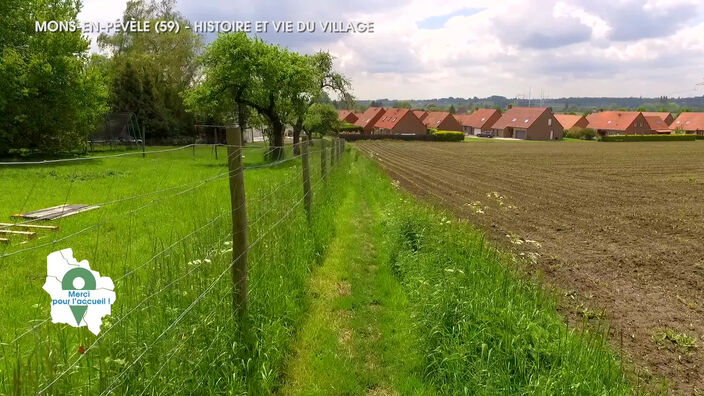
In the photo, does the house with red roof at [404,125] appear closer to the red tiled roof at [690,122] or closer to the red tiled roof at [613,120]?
the red tiled roof at [613,120]

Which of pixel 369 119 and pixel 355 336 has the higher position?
pixel 369 119

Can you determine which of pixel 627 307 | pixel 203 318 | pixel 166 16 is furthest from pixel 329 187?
pixel 166 16

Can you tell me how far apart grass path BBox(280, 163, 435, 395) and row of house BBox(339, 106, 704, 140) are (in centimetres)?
7567

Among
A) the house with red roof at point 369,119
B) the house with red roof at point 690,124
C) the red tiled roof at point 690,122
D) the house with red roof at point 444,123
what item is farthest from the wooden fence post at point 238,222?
the red tiled roof at point 690,122

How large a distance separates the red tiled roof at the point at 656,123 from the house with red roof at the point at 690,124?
5.09 ft

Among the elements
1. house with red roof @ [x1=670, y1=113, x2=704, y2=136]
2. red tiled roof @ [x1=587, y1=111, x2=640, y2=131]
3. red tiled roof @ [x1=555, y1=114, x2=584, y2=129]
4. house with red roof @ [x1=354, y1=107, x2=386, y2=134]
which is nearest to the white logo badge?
house with red roof @ [x1=354, y1=107, x2=386, y2=134]

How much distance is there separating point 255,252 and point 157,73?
148 feet

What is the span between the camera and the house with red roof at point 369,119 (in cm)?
9139

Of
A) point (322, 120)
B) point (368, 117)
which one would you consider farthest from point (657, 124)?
point (322, 120)

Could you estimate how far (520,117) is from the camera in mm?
88938

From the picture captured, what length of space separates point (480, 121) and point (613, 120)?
85.3 feet

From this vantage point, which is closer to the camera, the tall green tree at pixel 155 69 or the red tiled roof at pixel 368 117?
the tall green tree at pixel 155 69

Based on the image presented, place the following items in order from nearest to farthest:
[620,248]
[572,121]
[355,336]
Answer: [355,336]
[620,248]
[572,121]

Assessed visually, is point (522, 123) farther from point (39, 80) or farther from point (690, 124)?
point (39, 80)
